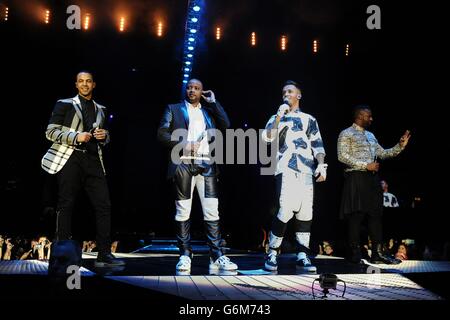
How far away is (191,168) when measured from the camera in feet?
13.7

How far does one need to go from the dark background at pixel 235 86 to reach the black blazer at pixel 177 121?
4.43 m

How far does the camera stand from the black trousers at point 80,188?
4055 millimetres

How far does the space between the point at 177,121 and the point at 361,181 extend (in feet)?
8.12

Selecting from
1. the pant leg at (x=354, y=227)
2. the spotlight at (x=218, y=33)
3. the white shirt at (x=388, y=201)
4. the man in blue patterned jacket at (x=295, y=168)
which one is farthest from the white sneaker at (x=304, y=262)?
the spotlight at (x=218, y=33)

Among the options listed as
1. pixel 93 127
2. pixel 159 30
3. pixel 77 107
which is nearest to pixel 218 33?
pixel 159 30

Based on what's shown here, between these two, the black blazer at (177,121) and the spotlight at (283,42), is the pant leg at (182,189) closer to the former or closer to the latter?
the black blazer at (177,121)

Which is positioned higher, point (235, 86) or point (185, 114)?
point (235, 86)

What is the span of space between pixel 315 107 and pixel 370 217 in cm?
519

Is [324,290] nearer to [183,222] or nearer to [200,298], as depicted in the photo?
[200,298]

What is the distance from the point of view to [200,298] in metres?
2.48

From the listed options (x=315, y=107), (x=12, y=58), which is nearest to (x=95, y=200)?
(x=12, y=58)

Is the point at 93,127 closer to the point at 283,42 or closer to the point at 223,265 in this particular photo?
the point at 223,265

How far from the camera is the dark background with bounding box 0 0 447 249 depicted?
8.26m

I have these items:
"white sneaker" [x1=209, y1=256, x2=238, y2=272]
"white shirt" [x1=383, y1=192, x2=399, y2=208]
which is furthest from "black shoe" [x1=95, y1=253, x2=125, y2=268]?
"white shirt" [x1=383, y1=192, x2=399, y2=208]
